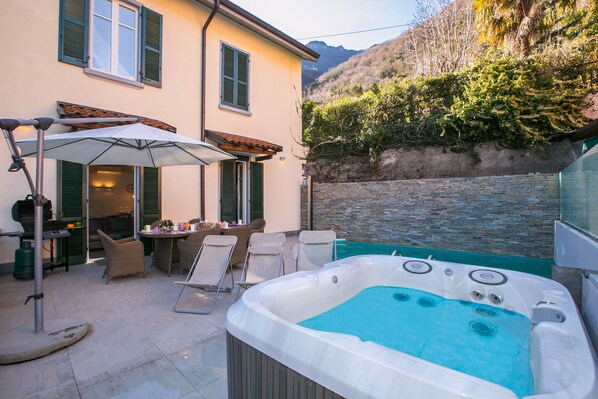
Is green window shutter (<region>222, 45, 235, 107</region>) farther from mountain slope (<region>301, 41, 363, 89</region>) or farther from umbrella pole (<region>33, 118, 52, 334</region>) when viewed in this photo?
mountain slope (<region>301, 41, 363, 89</region>)

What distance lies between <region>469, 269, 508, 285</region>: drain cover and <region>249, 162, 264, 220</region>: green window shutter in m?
7.40

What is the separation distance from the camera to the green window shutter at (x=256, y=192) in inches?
416

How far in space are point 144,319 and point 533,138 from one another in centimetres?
1095

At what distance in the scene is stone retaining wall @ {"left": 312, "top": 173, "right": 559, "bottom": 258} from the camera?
856cm

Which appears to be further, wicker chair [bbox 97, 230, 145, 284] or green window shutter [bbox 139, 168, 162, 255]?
green window shutter [bbox 139, 168, 162, 255]

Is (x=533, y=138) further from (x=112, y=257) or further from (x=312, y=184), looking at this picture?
(x=112, y=257)

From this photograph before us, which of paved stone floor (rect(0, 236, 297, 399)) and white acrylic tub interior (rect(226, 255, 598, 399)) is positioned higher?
white acrylic tub interior (rect(226, 255, 598, 399))

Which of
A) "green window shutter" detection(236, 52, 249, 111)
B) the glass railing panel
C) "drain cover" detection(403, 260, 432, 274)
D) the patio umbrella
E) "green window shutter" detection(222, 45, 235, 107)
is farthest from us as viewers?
"green window shutter" detection(236, 52, 249, 111)

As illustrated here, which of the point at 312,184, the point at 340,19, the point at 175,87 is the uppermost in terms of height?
the point at 340,19

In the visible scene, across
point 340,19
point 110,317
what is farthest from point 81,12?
point 340,19

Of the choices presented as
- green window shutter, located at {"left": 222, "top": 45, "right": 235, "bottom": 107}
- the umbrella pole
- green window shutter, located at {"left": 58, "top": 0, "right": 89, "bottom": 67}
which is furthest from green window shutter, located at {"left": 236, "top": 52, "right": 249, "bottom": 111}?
the umbrella pole

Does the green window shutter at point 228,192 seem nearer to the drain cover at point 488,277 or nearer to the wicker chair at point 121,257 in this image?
the wicker chair at point 121,257

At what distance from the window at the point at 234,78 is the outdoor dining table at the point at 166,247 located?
507 centimetres

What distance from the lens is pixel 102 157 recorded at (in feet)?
19.6
